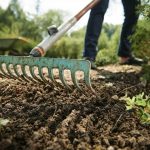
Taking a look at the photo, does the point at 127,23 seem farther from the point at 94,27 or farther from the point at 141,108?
the point at 141,108

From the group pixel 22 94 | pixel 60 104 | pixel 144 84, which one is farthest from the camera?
pixel 144 84

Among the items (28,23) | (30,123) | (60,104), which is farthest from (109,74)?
(28,23)

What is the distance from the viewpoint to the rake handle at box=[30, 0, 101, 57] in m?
3.87

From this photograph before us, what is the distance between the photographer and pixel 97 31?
5090 millimetres

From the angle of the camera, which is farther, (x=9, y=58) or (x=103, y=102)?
(x=9, y=58)

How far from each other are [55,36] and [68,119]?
1.68m

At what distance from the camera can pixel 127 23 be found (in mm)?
5582

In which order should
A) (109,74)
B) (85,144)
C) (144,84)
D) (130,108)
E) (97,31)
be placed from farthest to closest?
(97,31) → (109,74) → (144,84) → (130,108) → (85,144)

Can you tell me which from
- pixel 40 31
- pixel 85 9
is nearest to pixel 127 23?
pixel 85 9

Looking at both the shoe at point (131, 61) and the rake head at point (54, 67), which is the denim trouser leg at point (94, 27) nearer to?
the shoe at point (131, 61)

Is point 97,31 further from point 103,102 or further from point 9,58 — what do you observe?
point 103,102

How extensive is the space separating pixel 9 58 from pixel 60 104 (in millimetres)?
997

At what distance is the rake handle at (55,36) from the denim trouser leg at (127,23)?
2.79ft

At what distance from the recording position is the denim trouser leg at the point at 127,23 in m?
5.45
